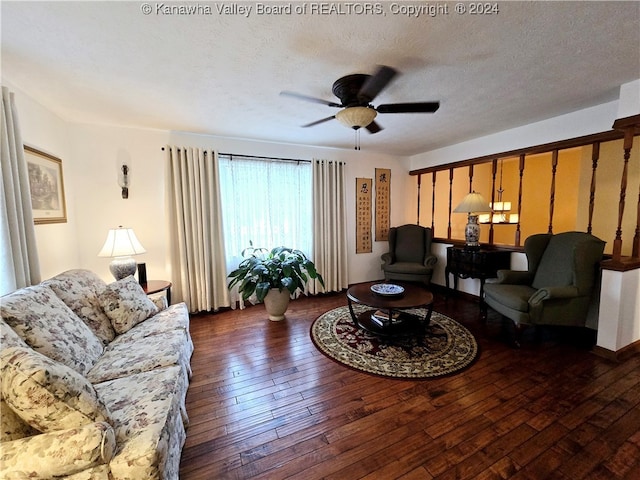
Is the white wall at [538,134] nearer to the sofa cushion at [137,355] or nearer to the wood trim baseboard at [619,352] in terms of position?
the wood trim baseboard at [619,352]

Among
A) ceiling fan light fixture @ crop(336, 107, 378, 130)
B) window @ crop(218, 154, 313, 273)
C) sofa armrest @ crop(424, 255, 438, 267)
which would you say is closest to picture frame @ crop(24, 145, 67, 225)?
window @ crop(218, 154, 313, 273)

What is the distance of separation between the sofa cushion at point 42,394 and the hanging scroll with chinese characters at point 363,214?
4.14 metres

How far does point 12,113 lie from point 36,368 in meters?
1.96

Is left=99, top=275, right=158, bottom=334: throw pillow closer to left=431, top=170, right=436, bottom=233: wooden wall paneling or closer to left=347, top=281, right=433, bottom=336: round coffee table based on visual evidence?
left=347, top=281, right=433, bottom=336: round coffee table

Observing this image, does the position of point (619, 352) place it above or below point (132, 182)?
below

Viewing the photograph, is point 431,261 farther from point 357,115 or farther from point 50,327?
point 50,327

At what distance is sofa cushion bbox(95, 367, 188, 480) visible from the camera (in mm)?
1044

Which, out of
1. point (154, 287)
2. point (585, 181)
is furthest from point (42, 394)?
point (585, 181)

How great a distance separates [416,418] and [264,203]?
318 cm

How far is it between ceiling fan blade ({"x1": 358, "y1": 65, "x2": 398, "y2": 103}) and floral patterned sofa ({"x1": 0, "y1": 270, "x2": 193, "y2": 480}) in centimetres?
220

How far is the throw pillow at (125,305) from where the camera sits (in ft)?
7.05

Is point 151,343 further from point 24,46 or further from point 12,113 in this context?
point 24,46

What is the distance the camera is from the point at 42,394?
1.01 metres

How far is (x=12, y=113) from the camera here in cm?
191
